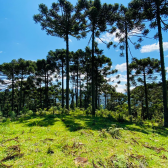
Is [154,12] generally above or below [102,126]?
above

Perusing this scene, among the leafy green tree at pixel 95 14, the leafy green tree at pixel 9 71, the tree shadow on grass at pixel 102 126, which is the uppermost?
the leafy green tree at pixel 95 14

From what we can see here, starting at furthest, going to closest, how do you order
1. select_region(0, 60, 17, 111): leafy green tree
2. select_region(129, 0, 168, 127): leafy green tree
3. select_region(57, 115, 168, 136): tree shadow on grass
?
select_region(0, 60, 17, 111): leafy green tree
select_region(129, 0, 168, 127): leafy green tree
select_region(57, 115, 168, 136): tree shadow on grass

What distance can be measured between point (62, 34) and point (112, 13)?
655 centimetres

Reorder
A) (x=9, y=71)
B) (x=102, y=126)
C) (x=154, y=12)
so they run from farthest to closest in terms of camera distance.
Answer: (x=9, y=71), (x=154, y=12), (x=102, y=126)

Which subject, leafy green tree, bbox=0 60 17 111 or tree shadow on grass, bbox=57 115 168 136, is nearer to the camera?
tree shadow on grass, bbox=57 115 168 136

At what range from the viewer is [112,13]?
11.4m

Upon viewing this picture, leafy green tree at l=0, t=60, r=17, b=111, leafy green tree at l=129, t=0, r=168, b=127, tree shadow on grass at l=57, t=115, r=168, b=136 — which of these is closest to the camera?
→ tree shadow on grass at l=57, t=115, r=168, b=136

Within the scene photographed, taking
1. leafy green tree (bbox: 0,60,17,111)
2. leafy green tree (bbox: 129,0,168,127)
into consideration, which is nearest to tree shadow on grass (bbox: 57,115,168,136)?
leafy green tree (bbox: 129,0,168,127)

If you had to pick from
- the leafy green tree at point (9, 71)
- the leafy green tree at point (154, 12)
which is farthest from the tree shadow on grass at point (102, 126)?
the leafy green tree at point (9, 71)

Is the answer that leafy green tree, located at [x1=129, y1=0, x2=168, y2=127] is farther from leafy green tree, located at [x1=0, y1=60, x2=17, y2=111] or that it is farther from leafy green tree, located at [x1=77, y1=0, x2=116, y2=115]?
leafy green tree, located at [x1=0, y1=60, x2=17, y2=111]

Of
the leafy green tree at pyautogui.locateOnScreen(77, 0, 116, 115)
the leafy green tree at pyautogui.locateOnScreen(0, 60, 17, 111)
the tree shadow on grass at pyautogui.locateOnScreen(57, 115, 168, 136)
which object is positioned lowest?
the tree shadow on grass at pyautogui.locateOnScreen(57, 115, 168, 136)

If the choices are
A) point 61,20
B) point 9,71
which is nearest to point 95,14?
point 61,20

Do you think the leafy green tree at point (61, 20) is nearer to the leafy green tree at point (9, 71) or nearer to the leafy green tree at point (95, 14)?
the leafy green tree at point (95, 14)

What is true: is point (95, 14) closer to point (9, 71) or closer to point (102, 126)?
point (102, 126)
